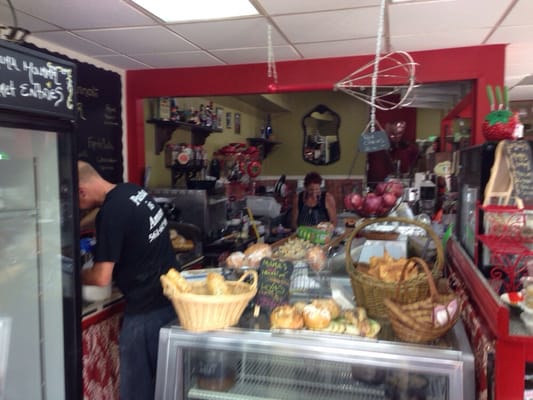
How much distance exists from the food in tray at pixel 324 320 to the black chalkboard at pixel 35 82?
135cm

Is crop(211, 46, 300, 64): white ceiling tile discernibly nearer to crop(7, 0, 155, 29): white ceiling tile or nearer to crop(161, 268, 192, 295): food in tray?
crop(7, 0, 155, 29): white ceiling tile

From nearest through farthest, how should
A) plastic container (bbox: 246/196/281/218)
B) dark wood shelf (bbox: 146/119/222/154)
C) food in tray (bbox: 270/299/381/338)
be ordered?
1. food in tray (bbox: 270/299/381/338)
2. dark wood shelf (bbox: 146/119/222/154)
3. plastic container (bbox: 246/196/281/218)

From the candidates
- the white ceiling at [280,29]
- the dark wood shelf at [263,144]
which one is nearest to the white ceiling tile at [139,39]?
the white ceiling at [280,29]

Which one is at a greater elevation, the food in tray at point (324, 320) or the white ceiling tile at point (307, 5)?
the white ceiling tile at point (307, 5)

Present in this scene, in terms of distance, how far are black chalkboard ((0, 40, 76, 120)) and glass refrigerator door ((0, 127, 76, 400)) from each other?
Result: 30 cm

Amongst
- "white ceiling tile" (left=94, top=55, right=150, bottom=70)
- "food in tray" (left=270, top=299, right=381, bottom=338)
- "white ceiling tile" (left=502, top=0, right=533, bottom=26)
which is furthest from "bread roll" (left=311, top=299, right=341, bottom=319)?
"white ceiling tile" (left=94, top=55, right=150, bottom=70)

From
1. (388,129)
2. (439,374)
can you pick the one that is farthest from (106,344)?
(388,129)

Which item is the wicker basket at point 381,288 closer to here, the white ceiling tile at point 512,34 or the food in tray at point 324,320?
the food in tray at point 324,320

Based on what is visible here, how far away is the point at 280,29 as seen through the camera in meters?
3.29

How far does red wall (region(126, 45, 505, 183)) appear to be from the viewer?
383 cm

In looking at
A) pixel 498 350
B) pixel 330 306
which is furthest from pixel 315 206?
pixel 498 350

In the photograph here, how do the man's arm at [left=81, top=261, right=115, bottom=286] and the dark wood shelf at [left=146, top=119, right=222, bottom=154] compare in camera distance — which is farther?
the dark wood shelf at [left=146, top=119, right=222, bottom=154]

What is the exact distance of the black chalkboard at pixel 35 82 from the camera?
175 centimetres

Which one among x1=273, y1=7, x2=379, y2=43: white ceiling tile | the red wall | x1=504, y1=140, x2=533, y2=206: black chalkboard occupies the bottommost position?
x1=504, y1=140, x2=533, y2=206: black chalkboard
